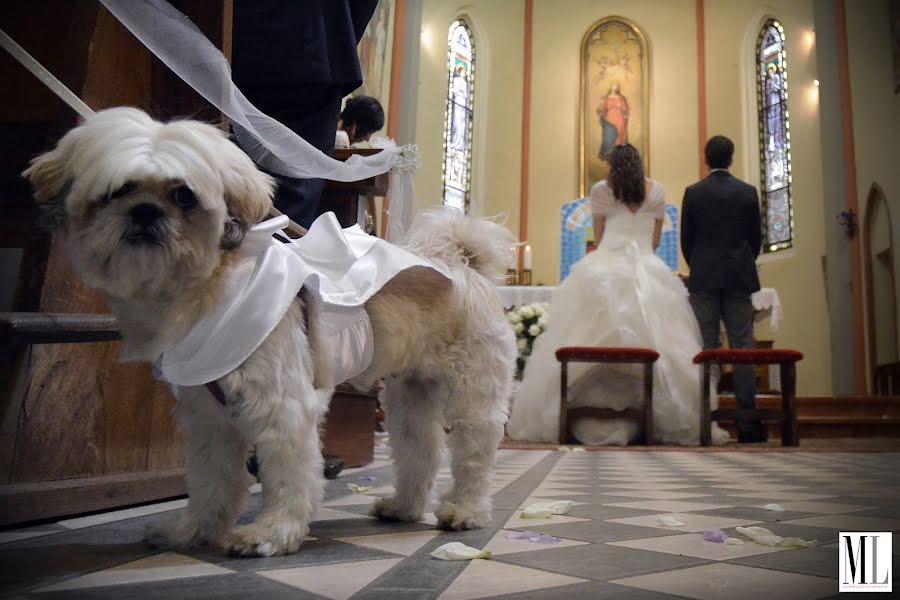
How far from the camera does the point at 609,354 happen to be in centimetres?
584

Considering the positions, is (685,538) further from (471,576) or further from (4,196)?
(4,196)

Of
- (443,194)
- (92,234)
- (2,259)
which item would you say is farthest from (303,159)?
(443,194)

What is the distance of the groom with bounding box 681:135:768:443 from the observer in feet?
20.1

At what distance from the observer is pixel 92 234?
1542mm

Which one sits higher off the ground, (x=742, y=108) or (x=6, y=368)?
(x=742, y=108)

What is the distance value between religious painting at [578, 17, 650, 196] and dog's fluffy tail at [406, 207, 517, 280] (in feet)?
39.8

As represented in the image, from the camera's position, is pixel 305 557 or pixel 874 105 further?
pixel 874 105

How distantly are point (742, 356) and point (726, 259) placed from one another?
81cm

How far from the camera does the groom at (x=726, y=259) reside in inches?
241

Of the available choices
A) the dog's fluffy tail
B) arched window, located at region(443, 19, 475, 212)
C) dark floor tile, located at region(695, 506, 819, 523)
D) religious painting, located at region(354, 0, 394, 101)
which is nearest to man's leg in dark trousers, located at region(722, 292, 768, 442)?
dark floor tile, located at region(695, 506, 819, 523)

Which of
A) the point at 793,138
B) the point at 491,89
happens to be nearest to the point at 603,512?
the point at 793,138

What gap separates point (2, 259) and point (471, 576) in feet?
6.12

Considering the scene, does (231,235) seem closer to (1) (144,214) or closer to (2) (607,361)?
(1) (144,214)

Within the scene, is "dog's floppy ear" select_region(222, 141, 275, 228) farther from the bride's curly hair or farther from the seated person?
the bride's curly hair
